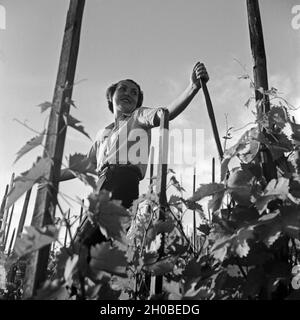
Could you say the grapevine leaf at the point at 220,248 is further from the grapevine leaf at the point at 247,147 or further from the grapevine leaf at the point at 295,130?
the grapevine leaf at the point at 295,130

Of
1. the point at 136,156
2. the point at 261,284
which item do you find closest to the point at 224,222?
the point at 261,284

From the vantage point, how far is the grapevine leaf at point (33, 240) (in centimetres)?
98

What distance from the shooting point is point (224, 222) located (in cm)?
129

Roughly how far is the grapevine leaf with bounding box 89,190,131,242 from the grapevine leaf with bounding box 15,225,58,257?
13 centimetres

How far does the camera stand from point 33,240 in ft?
3.25

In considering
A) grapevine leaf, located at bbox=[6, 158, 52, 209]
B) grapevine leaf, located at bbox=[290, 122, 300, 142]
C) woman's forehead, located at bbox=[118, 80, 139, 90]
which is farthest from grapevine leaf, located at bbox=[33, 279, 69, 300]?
woman's forehead, located at bbox=[118, 80, 139, 90]

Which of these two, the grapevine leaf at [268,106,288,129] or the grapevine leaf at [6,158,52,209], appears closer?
the grapevine leaf at [6,158,52,209]

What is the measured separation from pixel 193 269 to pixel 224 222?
209 millimetres

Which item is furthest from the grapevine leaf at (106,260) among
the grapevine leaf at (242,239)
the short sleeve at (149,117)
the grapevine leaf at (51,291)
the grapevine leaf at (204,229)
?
the short sleeve at (149,117)

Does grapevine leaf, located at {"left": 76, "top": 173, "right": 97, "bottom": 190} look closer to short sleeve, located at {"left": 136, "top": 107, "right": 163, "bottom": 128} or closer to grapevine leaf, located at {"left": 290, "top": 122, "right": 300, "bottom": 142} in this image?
grapevine leaf, located at {"left": 290, "top": 122, "right": 300, "bottom": 142}

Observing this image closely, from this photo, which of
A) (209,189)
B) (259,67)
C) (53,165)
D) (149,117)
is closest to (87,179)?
(53,165)

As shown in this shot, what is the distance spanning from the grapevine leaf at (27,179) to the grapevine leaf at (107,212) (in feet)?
0.51

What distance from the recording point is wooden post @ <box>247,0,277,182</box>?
57.7 inches
